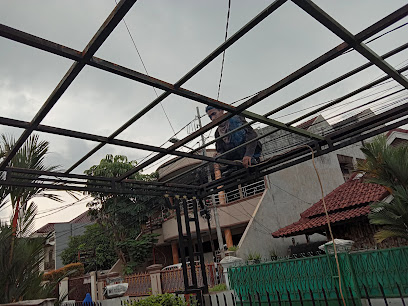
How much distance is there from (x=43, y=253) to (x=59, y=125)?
265cm

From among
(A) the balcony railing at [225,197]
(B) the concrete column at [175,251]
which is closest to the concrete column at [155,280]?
(A) the balcony railing at [225,197]

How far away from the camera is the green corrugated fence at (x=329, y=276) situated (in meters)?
5.86

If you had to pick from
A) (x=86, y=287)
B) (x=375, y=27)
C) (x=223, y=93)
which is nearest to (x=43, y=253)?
(x=223, y=93)

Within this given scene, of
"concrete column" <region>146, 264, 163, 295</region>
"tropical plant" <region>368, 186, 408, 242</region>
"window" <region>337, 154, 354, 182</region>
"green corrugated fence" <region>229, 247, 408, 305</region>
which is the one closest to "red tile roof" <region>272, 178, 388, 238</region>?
"tropical plant" <region>368, 186, 408, 242</region>

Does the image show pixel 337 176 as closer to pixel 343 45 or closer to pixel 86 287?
pixel 86 287

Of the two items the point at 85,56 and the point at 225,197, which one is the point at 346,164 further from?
the point at 85,56

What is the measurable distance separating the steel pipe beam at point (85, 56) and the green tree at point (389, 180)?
6.23m

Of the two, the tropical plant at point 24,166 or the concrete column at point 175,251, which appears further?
the concrete column at point 175,251

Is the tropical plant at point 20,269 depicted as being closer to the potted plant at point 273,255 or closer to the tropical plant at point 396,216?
the tropical plant at point 396,216

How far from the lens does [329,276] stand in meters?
6.56

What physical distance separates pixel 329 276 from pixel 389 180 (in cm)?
256

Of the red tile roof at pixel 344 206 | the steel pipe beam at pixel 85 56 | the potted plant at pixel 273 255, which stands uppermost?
the steel pipe beam at pixel 85 56

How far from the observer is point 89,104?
5.00 metres

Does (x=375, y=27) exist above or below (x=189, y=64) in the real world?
below
